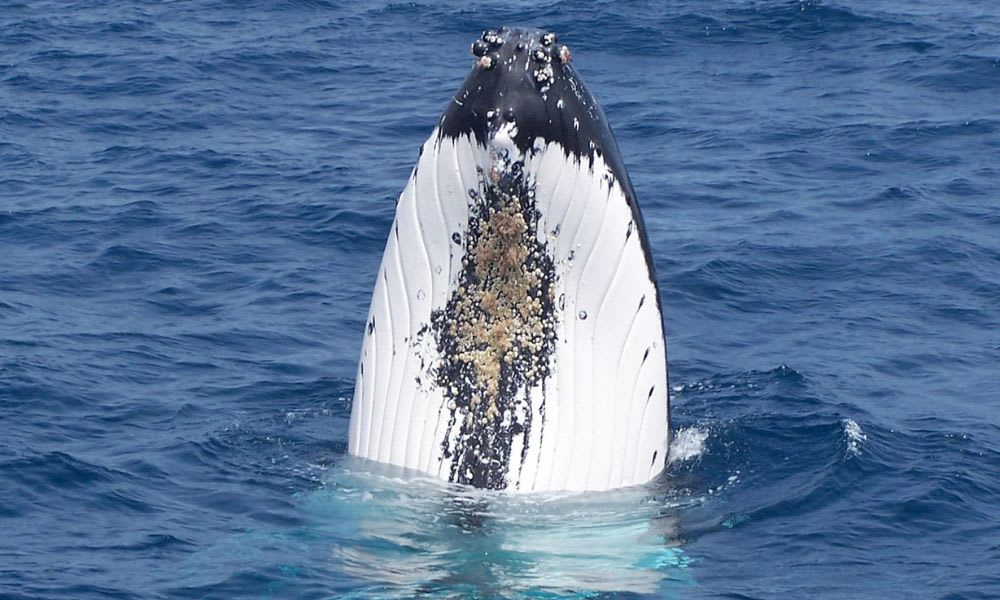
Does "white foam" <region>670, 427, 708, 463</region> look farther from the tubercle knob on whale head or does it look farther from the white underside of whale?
the tubercle knob on whale head

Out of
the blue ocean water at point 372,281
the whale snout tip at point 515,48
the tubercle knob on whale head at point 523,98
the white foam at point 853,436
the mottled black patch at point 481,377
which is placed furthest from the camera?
the white foam at point 853,436

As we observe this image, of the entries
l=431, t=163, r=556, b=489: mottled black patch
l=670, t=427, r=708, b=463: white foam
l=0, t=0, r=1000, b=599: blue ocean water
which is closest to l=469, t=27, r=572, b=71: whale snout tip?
l=431, t=163, r=556, b=489: mottled black patch

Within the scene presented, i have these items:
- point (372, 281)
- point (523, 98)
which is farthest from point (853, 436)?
point (372, 281)

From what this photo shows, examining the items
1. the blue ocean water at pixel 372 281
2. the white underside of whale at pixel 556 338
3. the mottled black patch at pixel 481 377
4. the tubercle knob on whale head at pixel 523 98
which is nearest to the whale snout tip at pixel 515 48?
the tubercle knob on whale head at pixel 523 98

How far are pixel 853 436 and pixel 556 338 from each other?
5.73 meters

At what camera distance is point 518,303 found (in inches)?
546

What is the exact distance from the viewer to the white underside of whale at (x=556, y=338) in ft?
43.9

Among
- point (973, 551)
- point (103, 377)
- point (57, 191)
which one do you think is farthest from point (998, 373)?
point (57, 191)

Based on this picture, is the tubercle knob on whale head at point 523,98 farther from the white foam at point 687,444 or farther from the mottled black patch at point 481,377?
the white foam at point 687,444

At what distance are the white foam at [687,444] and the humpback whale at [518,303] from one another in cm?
194

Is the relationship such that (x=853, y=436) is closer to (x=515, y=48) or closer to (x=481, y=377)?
(x=481, y=377)

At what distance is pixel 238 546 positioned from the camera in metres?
14.8

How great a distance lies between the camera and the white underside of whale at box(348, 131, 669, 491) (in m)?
13.4

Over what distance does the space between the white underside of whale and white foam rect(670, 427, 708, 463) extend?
1938mm
